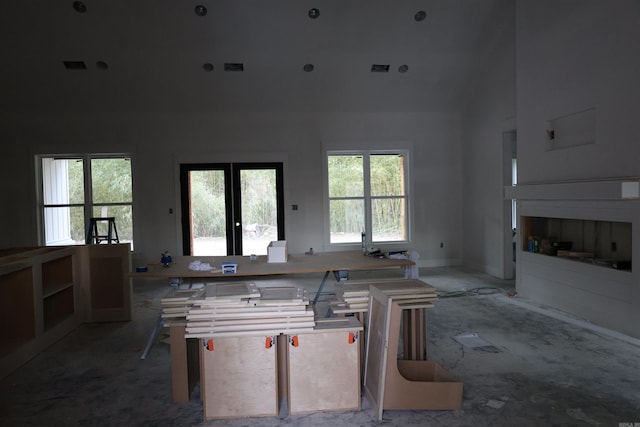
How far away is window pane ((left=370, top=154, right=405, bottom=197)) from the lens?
8.35 meters

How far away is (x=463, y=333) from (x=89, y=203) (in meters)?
6.76

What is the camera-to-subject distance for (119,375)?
348 cm

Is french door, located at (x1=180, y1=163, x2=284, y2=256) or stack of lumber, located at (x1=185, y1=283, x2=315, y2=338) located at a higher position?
french door, located at (x1=180, y1=163, x2=284, y2=256)

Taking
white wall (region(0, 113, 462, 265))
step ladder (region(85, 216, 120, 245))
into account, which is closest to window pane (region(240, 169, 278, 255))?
white wall (region(0, 113, 462, 265))

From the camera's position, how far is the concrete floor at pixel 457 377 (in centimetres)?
271

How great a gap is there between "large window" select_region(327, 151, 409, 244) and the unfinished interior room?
44 millimetres

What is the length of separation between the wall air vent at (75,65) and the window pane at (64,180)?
1.70 m

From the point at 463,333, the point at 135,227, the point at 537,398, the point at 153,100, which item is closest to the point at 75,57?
the point at 153,100

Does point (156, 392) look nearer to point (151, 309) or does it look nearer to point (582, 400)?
point (151, 309)

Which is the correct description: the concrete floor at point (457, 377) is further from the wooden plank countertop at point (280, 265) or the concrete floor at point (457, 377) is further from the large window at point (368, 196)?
the large window at point (368, 196)

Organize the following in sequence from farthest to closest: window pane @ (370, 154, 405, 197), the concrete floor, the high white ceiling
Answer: window pane @ (370, 154, 405, 197) → the high white ceiling → the concrete floor

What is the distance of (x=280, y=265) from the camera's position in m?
4.43

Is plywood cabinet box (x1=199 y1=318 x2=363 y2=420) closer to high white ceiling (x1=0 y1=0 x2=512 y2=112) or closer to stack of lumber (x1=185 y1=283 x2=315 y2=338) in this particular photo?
stack of lumber (x1=185 y1=283 x2=315 y2=338)

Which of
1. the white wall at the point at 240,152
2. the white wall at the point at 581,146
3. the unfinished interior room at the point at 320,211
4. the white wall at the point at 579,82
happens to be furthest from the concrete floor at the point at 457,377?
the white wall at the point at 240,152
